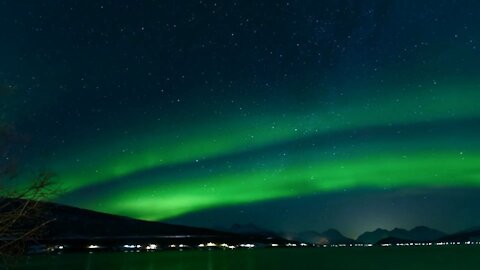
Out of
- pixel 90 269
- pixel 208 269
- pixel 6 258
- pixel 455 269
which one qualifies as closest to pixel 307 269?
pixel 208 269

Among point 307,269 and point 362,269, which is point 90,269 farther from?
point 362,269

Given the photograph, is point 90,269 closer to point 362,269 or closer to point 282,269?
point 282,269

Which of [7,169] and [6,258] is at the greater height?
[7,169]

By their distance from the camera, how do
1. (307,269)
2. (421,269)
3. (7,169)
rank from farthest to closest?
(307,269) < (421,269) < (7,169)

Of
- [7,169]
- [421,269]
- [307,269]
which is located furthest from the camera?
[307,269]

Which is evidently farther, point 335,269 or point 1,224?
point 335,269

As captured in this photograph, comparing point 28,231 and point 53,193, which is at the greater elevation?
point 53,193

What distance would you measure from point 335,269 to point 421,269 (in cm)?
2391

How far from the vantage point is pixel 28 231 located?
28.8ft

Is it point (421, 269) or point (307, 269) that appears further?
point (307, 269)

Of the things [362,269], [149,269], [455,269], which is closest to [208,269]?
[149,269]

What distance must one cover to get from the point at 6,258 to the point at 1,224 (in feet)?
2.03

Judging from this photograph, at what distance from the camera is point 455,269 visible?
145750mm

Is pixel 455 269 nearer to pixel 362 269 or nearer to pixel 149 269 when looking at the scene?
pixel 362 269
